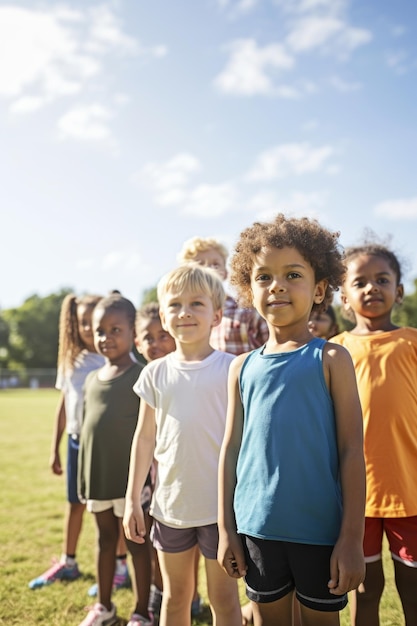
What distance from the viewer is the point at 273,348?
2.21m

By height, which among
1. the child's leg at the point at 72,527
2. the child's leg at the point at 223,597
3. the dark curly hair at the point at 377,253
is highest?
the dark curly hair at the point at 377,253

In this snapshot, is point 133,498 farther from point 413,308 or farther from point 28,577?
point 413,308

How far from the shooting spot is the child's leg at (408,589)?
2.54 meters

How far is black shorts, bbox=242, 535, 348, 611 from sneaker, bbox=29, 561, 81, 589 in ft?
8.15

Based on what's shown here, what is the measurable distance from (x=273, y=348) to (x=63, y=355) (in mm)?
2949

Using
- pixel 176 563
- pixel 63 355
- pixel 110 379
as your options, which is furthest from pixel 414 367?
pixel 63 355

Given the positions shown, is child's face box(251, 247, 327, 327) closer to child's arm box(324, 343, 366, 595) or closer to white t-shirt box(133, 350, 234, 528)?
child's arm box(324, 343, 366, 595)

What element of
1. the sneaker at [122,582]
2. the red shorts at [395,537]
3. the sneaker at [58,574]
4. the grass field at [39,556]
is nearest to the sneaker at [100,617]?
the grass field at [39,556]

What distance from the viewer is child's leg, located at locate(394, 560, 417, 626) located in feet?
8.32

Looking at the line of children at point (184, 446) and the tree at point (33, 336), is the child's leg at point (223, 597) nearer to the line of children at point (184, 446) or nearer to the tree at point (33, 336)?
the line of children at point (184, 446)

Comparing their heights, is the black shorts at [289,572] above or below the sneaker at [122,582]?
above

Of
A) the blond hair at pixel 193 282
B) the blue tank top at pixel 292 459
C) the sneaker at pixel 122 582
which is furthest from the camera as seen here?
the sneaker at pixel 122 582

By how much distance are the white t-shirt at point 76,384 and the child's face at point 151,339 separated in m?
0.93

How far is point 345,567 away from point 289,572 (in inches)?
10.9
